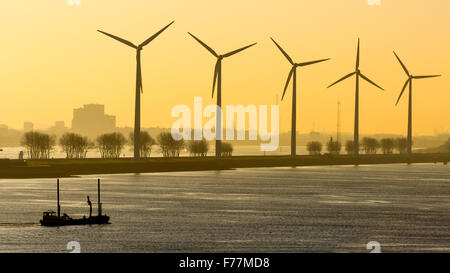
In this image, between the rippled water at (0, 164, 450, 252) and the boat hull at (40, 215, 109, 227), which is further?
the boat hull at (40, 215, 109, 227)

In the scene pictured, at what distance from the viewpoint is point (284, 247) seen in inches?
2482

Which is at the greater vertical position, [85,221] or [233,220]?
[85,221]

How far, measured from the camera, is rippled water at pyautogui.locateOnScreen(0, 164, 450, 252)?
64.3 meters

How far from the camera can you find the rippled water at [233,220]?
64.3m

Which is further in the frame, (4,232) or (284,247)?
(4,232)

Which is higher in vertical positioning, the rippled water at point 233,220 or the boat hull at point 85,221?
the boat hull at point 85,221

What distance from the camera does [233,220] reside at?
8394 centimetres

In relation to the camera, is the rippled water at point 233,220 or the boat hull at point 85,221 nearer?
the rippled water at point 233,220

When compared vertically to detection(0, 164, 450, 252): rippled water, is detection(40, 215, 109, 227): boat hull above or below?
above

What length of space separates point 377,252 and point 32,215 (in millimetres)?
40950

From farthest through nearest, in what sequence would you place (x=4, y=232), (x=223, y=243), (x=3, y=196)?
1. (x=3, y=196)
2. (x=4, y=232)
3. (x=223, y=243)
